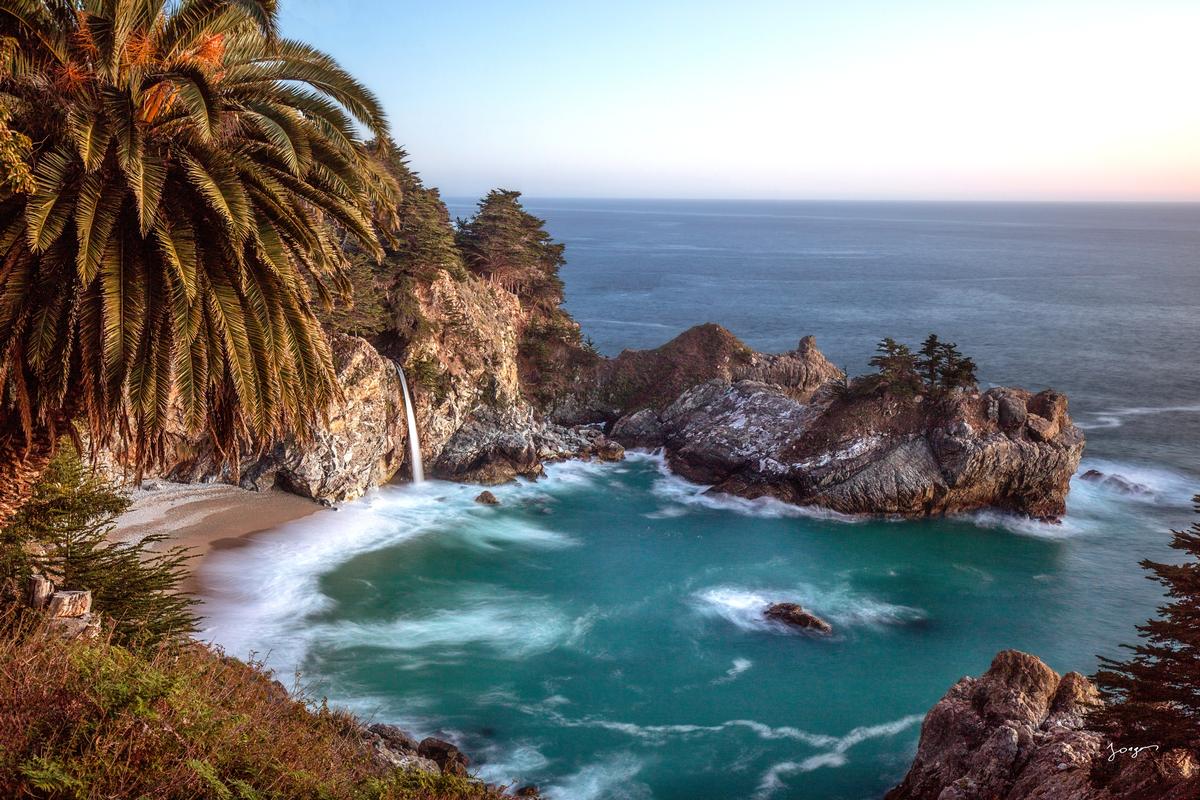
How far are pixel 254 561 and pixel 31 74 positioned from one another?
1007 inches

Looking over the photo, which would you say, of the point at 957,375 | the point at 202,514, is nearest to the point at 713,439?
the point at 957,375

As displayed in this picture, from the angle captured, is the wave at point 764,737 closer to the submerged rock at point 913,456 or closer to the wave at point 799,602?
the wave at point 799,602

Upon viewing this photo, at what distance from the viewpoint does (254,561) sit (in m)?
32.9

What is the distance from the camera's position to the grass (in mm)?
9062

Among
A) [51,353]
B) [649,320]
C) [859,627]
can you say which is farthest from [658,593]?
[649,320]

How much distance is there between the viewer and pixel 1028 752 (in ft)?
61.7

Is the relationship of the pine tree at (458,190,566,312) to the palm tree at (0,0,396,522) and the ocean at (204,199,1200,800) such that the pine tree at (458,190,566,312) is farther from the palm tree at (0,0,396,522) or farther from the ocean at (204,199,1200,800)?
the palm tree at (0,0,396,522)

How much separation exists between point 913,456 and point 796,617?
1596cm

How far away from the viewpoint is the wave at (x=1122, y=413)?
199 ft

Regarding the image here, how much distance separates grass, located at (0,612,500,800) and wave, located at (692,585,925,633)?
20659mm

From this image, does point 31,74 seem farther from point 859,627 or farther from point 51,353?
point 859,627

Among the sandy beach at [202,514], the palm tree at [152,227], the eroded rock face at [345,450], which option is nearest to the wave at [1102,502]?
the eroded rock face at [345,450]

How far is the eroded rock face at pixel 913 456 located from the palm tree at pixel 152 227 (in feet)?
120

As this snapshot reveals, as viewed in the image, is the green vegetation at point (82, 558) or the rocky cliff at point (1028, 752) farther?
the green vegetation at point (82, 558)
